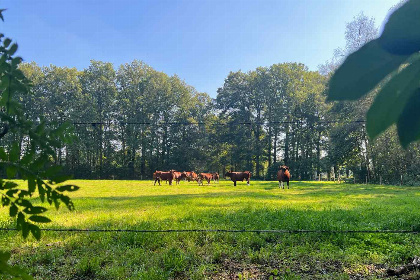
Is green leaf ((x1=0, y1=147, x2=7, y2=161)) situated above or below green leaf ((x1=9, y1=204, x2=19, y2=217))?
above

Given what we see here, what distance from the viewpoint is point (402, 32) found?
0.28 m

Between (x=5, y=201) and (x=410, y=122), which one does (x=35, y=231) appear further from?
(x=410, y=122)

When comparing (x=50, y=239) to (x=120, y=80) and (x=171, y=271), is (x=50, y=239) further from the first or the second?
(x=120, y=80)

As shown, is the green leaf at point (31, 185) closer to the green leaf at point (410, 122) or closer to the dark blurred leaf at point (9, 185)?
the dark blurred leaf at point (9, 185)

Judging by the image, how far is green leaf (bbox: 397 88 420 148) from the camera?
30cm

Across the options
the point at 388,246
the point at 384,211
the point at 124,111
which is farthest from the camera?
the point at 124,111

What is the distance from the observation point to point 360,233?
151 inches

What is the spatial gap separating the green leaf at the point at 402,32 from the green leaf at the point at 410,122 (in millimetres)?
56

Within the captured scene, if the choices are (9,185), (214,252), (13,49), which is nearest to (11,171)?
(9,185)

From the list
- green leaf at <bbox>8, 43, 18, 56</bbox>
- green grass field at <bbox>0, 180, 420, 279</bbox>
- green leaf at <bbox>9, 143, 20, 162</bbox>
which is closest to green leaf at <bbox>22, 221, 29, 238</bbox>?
green leaf at <bbox>9, 143, 20, 162</bbox>

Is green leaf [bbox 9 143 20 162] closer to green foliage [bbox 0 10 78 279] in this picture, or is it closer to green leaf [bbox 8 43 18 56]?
green foliage [bbox 0 10 78 279]

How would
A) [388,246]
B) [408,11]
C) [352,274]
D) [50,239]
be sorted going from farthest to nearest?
[50,239]
[388,246]
[352,274]
[408,11]

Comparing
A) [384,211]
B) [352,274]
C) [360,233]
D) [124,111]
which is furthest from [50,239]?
[124,111]

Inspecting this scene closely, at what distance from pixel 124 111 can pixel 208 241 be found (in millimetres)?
32420
